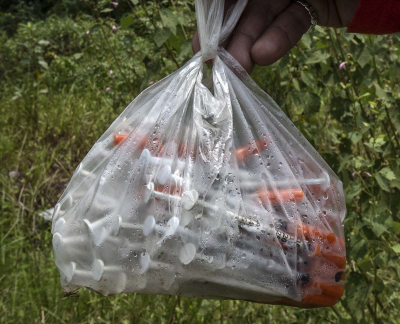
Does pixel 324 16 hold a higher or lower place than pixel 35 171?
higher

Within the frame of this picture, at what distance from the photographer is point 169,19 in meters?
1.79

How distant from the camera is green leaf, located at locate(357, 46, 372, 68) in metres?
1.72

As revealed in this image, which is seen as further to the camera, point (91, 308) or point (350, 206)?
point (91, 308)

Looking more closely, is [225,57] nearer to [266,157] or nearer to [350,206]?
[266,157]

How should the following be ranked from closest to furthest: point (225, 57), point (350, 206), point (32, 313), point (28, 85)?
point (225, 57), point (350, 206), point (32, 313), point (28, 85)

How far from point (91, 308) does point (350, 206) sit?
1.02 meters

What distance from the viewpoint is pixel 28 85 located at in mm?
4281

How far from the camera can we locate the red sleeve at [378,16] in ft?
3.55

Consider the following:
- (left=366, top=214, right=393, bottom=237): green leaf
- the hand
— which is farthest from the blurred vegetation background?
the hand

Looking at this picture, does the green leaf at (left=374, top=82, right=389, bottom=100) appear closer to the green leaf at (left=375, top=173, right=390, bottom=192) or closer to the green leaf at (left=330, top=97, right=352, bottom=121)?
the green leaf at (left=330, top=97, right=352, bottom=121)

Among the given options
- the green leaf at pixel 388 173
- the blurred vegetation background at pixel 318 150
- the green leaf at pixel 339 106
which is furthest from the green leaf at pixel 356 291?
the green leaf at pixel 339 106

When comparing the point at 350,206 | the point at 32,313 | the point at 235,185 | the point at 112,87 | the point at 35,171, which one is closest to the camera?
the point at 235,185

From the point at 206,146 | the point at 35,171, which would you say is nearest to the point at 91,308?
the point at 35,171

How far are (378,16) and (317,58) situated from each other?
67cm
